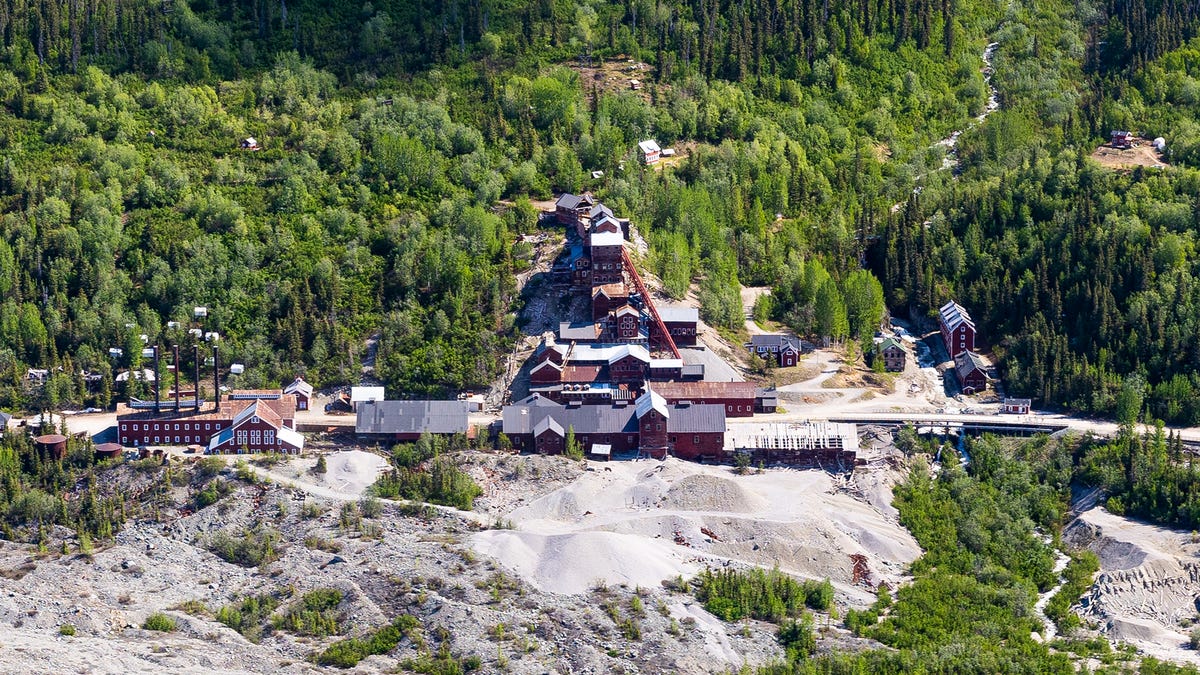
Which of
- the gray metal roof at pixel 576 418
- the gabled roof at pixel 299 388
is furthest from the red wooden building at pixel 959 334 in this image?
the gabled roof at pixel 299 388

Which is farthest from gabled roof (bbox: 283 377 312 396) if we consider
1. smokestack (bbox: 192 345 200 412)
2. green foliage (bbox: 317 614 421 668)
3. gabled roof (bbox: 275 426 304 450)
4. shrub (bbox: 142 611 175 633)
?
green foliage (bbox: 317 614 421 668)

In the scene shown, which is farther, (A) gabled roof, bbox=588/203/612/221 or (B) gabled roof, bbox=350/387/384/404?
(A) gabled roof, bbox=588/203/612/221

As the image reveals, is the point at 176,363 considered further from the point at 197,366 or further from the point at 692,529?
the point at 692,529

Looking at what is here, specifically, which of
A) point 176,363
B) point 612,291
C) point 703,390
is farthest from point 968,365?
point 176,363

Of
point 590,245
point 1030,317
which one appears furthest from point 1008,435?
point 590,245

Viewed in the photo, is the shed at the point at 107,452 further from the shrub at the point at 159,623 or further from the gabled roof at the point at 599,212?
the gabled roof at the point at 599,212

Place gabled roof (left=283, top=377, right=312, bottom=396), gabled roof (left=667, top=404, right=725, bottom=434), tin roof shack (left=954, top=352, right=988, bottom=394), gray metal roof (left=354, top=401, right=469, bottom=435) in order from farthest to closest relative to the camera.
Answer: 1. tin roof shack (left=954, top=352, right=988, bottom=394)
2. gabled roof (left=283, top=377, right=312, bottom=396)
3. gabled roof (left=667, top=404, right=725, bottom=434)
4. gray metal roof (left=354, top=401, right=469, bottom=435)

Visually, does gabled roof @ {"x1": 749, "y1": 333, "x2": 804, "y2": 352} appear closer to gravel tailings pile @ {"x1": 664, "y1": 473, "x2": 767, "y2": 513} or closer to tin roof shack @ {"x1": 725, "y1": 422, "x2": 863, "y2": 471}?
tin roof shack @ {"x1": 725, "y1": 422, "x2": 863, "y2": 471}
